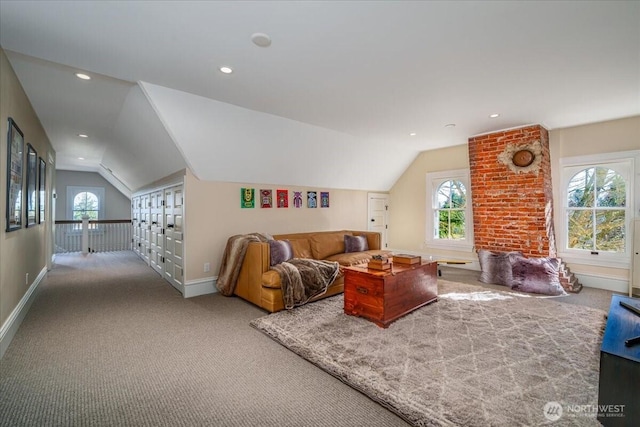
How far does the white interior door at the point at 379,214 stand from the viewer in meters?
7.01

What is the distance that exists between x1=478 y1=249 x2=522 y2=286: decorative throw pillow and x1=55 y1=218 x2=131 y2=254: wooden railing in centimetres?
951

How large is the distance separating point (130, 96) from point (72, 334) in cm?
275

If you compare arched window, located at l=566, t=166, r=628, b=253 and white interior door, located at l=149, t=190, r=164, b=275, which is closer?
arched window, located at l=566, t=166, r=628, b=253

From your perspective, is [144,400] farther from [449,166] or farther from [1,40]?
[449,166]

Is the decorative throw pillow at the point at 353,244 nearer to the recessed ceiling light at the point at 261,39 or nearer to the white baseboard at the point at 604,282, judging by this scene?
the white baseboard at the point at 604,282

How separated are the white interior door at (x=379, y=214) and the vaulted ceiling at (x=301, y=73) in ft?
6.84

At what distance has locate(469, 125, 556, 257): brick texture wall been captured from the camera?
4578 mm

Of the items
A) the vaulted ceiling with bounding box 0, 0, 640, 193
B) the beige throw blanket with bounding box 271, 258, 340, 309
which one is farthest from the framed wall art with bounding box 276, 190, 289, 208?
the beige throw blanket with bounding box 271, 258, 340, 309

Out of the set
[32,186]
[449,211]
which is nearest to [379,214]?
[449,211]

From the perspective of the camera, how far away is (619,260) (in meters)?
4.34

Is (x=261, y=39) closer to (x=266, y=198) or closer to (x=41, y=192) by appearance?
(x=266, y=198)

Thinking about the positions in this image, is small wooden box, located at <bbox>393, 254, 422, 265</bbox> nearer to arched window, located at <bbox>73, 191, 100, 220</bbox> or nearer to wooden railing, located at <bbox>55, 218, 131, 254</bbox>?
Result: wooden railing, located at <bbox>55, 218, 131, 254</bbox>

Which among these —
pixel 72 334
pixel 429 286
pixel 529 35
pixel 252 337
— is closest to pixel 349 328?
pixel 252 337

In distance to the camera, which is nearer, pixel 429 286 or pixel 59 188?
pixel 429 286
